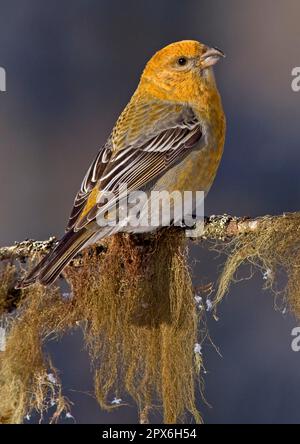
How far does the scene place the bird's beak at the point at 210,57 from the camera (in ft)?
20.8

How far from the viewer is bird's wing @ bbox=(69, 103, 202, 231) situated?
5906 millimetres

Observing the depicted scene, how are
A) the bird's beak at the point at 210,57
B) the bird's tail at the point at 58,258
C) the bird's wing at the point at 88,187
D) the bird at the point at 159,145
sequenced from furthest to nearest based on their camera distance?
the bird's beak at the point at 210,57 < the bird's wing at the point at 88,187 < the bird at the point at 159,145 < the bird's tail at the point at 58,258

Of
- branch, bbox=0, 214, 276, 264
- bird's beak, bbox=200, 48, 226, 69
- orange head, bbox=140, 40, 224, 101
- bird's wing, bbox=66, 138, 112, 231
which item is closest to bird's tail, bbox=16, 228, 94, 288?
bird's wing, bbox=66, 138, 112, 231

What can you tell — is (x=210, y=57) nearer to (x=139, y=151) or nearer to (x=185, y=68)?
(x=185, y=68)

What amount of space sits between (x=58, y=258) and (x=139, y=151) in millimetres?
964

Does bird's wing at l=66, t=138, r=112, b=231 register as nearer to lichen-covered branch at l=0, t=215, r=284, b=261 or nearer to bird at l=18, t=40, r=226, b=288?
bird at l=18, t=40, r=226, b=288

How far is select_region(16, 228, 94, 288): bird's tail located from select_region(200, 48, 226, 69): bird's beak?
129cm

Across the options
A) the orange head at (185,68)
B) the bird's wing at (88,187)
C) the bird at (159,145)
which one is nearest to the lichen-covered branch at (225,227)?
the bird at (159,145)

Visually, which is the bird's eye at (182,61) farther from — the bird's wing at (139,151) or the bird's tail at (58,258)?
the bird's tail at (58,258)

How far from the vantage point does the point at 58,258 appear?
5.38 meters

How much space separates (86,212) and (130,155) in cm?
44

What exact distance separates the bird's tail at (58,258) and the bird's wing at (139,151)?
0.22 ft

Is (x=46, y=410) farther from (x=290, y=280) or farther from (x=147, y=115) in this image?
(x=147, y=115)

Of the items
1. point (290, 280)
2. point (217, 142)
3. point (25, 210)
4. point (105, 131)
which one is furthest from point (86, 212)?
point (105, 131)
